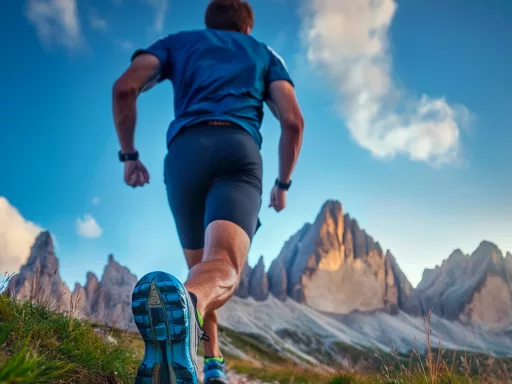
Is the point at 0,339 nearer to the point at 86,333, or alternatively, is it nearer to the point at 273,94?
the point at 86,333

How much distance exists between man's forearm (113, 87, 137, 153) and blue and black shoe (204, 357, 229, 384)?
2256 millimetres

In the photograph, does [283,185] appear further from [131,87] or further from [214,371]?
[214,371]

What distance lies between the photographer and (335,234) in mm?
195250

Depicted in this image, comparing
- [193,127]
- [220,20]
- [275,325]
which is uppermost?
[275,325]

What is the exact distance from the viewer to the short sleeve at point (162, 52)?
382 cm

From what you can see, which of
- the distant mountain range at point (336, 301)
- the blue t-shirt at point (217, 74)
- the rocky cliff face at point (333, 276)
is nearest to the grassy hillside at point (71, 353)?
the blue t-shirt at point (217, 74)

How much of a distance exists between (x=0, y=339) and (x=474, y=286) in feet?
746

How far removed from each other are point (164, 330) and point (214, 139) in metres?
1.66

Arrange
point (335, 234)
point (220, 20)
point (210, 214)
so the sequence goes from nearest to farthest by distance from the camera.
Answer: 1. point (210, 214)
2. point (220, 20)
3. point (335, 234)

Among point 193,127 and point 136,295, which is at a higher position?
point 193,127

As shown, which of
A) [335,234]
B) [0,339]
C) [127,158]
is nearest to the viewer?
[0,339]

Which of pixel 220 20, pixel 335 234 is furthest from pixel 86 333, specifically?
pixel 335 234

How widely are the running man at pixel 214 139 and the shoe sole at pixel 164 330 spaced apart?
0.04 m

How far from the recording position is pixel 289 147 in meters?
3.98
